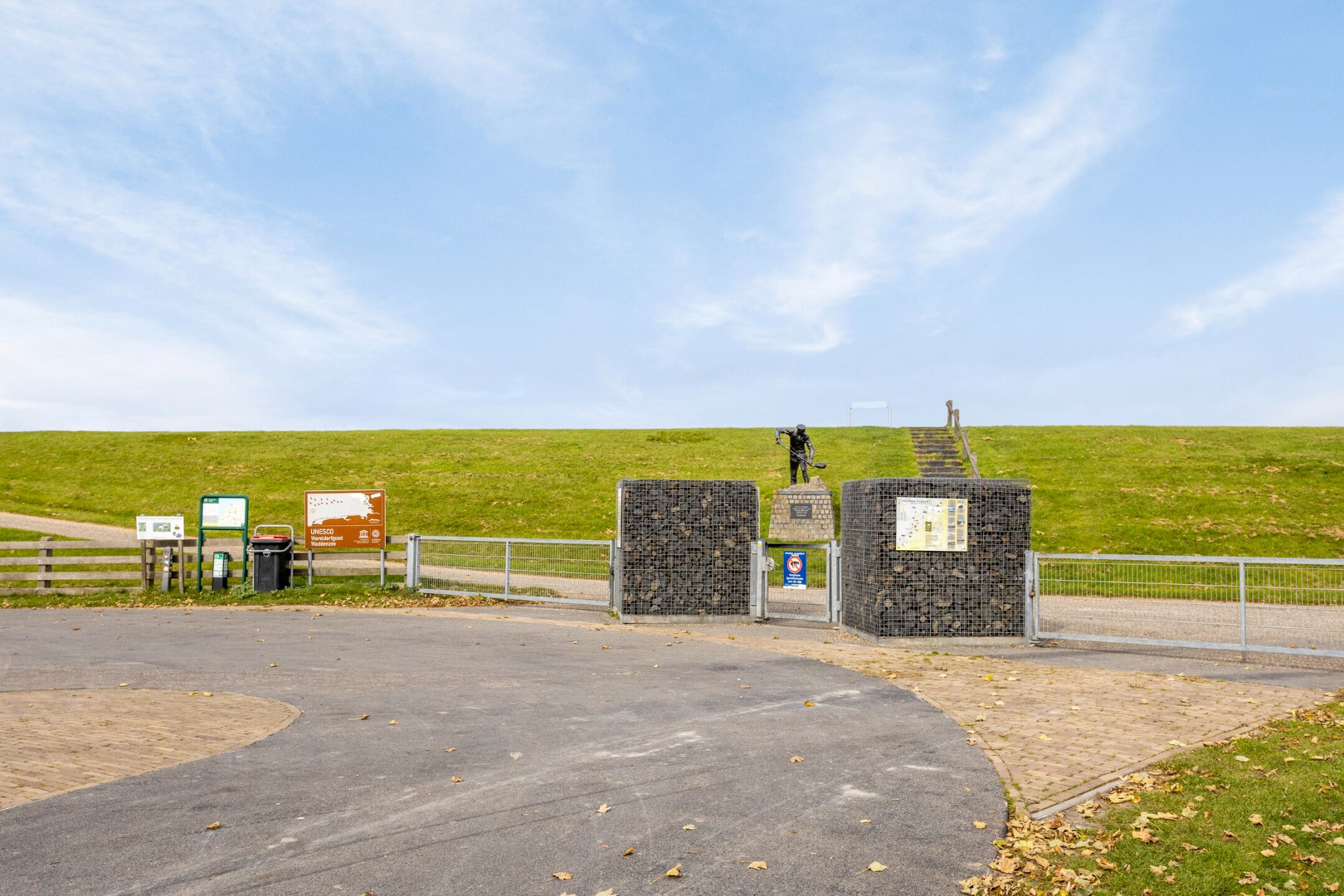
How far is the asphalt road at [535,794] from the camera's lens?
527 centimetres

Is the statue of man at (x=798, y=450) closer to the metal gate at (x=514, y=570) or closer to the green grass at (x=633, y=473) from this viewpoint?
the green grass at (x=633, y=473)

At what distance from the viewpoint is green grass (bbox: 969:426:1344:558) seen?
3156 cm

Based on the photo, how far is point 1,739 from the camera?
8312mm

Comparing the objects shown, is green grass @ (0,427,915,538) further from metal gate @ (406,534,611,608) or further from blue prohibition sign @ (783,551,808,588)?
blue prohibition sign @ (783,551,808,588)

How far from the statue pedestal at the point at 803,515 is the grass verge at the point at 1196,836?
2324 centimetres

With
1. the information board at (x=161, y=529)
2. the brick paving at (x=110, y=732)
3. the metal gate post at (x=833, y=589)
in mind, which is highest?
the information board at (x=161, y=529)

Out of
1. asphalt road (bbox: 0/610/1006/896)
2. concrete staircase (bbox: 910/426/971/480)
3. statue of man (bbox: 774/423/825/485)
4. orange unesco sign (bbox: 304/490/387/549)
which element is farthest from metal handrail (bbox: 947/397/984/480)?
asphalt road (bbox: 0/610/1006/896)

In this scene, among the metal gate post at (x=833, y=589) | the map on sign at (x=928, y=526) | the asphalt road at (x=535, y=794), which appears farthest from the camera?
the metal gate post at (x=833, y=589)

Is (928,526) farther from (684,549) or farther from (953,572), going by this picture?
(684,549)

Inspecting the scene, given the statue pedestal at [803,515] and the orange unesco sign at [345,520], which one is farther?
the statue pedestal at [803,515]

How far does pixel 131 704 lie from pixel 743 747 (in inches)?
249

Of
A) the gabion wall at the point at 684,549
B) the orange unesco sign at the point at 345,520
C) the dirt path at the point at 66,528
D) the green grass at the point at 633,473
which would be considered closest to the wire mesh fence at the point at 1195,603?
the gabion wall at the point at 684,549

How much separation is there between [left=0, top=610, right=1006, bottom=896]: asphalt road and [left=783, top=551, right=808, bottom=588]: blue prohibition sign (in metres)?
5.48

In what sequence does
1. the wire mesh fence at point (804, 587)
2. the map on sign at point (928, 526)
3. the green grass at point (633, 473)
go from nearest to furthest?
the map on sign at point (928, 526)
the wire mesh fence at point (804, 587)
the green grass at point (633, 473)
